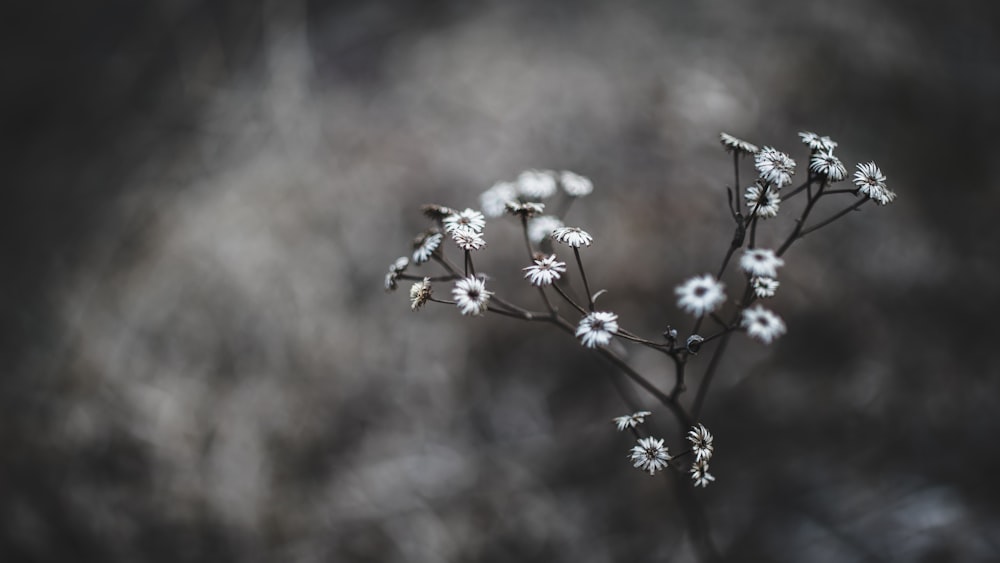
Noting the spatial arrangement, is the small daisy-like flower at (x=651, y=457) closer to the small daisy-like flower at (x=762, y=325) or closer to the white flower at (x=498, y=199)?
the small daisy-like flower at (x=762, y=325)

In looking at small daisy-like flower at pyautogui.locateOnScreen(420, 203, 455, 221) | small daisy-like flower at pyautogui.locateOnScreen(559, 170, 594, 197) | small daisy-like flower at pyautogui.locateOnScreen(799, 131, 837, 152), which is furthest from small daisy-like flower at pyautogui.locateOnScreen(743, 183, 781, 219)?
small daisy-like flower at pyautogui.locateOnScreen(420, 203, 455, 221)

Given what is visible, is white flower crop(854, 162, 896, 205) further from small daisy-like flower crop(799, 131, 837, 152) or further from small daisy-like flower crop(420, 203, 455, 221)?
small daisy-like flower crop(420, 203, 455, 221)

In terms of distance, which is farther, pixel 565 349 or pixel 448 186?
pixel 448 186

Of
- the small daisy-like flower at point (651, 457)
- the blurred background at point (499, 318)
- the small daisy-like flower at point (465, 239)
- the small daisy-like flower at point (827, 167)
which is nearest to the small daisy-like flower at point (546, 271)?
the small daisy-like flower at point (465, 239)

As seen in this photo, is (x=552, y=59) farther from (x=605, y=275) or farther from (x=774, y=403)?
(x=774, y=403)

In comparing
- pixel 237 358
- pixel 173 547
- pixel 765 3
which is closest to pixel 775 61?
pixel 765 3
